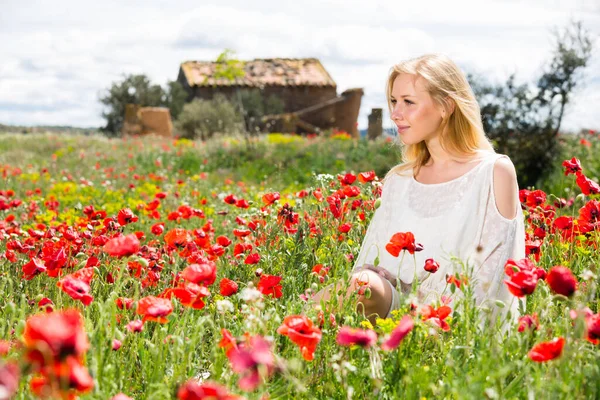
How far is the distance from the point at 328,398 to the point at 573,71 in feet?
36.6

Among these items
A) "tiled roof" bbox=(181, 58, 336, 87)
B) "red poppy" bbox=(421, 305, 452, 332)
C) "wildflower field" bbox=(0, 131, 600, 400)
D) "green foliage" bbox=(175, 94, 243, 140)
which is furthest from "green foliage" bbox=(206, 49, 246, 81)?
"red poppy" bbox=(421, 305, 452, 332)

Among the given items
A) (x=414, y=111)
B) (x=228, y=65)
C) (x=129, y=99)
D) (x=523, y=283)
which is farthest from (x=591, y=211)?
(x=129, y=99)

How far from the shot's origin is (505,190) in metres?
3.16

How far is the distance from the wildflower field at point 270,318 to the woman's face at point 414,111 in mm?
483

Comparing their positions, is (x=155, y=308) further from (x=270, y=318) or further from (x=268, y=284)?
(x=268, y=284)

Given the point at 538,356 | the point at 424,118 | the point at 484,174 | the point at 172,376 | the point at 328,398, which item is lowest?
the point at 328,398

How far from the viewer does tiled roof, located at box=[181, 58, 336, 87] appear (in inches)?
1175

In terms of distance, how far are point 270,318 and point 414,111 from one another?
1540 millimetres

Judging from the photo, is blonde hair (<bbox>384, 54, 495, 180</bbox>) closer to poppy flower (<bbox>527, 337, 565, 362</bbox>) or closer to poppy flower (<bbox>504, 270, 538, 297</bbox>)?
poppy flower (<bbox>504, 270, 538, 297</bbox>)

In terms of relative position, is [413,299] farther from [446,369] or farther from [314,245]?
[314,245]

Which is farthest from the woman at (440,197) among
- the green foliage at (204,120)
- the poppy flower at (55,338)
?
the green foliage at (204,120)

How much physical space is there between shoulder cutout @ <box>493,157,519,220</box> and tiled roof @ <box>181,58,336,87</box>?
25842 mm

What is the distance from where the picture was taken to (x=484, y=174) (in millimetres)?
3256

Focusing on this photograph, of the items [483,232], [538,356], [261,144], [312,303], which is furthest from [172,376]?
[261,144]
